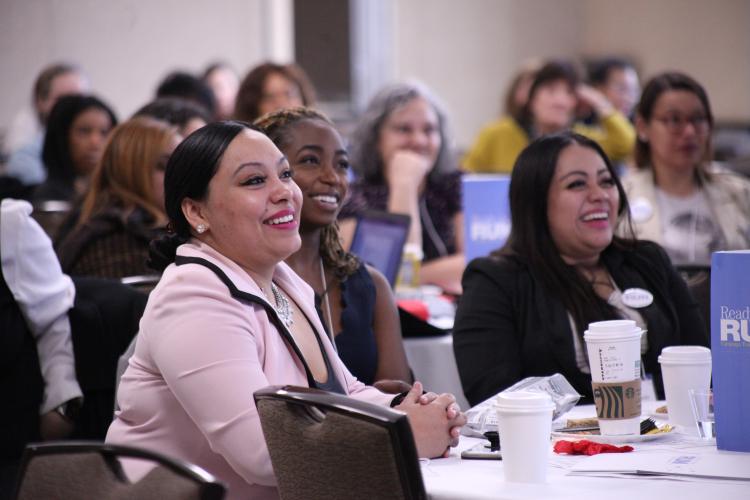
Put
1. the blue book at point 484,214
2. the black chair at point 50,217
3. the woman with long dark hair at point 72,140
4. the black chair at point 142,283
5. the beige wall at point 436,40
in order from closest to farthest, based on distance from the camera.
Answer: the black chair at point 142,283, the blue book at point 484,214, the black chair at point 50,217, the woman with long dark hair at point 72,140, the beige wall at point 436,40

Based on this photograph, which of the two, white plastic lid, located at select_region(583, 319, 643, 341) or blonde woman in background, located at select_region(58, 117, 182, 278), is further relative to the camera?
blonde woman in background, located at select_region(58, 117, 182, 278)

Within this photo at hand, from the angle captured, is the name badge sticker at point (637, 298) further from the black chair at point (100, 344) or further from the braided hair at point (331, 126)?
the black chair at point (100, 344)

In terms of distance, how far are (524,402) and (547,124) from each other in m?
5.10

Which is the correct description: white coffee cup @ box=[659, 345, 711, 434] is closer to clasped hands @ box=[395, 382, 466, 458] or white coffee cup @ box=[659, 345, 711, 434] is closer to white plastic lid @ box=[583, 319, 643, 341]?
white plastic lid @ box=[583, 319, 643, 341]

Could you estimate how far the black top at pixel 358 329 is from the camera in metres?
2.84

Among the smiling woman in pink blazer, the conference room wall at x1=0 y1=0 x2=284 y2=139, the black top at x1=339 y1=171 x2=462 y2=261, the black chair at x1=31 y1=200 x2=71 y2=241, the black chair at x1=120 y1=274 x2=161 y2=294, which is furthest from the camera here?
the conference room wall at x1=0 y1=0 x2=284 y2=139

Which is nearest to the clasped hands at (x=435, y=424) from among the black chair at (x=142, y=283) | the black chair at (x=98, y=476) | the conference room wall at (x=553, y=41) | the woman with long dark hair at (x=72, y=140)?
the black chair at (x=98, y=476)

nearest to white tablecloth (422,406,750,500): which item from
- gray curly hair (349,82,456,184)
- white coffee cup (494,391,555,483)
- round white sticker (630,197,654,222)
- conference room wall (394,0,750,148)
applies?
white coffee cup (494,391,555,483)

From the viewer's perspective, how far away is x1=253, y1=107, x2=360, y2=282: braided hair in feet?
9.61

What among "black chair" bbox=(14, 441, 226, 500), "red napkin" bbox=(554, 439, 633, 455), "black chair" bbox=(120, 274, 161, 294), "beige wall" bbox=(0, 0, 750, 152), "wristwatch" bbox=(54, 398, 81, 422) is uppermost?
"beige wall" bbox=(0, 0, 750, 152)

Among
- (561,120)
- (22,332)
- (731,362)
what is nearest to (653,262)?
(731,362)

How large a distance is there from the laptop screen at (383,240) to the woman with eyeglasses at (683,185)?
1.18 metres

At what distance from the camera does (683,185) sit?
4496mm

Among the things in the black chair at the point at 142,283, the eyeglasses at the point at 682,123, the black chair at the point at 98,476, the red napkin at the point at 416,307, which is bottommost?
the red napkin at the point at 416,307
